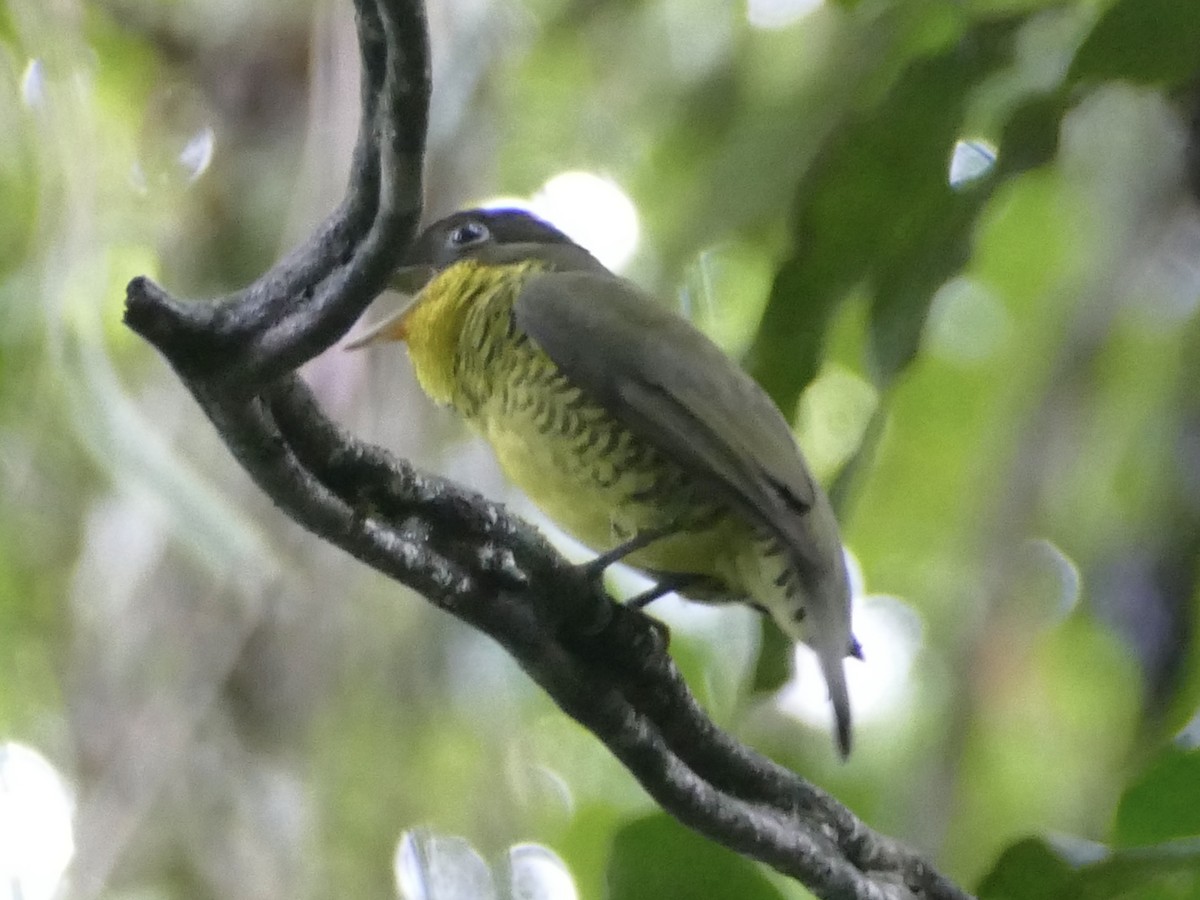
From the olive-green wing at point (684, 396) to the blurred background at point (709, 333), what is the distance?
41 mm

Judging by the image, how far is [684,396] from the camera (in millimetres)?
1326

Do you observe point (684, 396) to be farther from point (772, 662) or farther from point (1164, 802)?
point (1164, 802)

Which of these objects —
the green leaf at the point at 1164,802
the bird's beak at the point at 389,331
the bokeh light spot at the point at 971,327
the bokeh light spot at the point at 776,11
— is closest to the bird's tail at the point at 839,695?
the green leaf at the point at 1164,802

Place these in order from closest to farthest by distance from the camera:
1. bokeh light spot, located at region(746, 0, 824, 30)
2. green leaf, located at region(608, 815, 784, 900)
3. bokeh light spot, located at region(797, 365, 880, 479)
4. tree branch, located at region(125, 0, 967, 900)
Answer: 1. tree branch, located at region(125, 0, 967, 900)
2. green leaf, located at region(608, 815, 784, 900)
3. bokeh light spot, located at region(797, 365, 880, 479)
4. bokeh light spot, located at region(746, 0, 824, 30)

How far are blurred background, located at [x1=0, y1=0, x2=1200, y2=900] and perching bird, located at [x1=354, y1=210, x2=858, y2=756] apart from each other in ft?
0.19

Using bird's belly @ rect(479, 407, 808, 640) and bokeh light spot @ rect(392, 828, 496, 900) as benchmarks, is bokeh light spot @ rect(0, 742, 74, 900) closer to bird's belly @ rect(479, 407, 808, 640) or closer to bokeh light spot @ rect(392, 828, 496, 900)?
bokeh light spot @ rect(392, 828, 496, 900)

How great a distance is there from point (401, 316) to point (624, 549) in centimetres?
49

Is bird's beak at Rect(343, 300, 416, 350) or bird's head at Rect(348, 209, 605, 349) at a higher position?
bird's head at Rect(348, 209, 605, 349)

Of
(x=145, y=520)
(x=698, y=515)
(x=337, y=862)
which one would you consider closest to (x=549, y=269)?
(x=698, y=515)

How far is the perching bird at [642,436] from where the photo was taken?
4.25 ft

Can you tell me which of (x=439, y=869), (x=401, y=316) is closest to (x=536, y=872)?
(x=439, y=869)

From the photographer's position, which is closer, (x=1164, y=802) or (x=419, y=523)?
(x=419, y=523)

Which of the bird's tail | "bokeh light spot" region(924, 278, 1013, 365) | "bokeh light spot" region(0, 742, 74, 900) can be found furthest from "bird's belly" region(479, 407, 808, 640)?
"bokeh light spot" region(924, 278, 1013, 365)

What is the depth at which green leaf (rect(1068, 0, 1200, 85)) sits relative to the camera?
1273 mm
